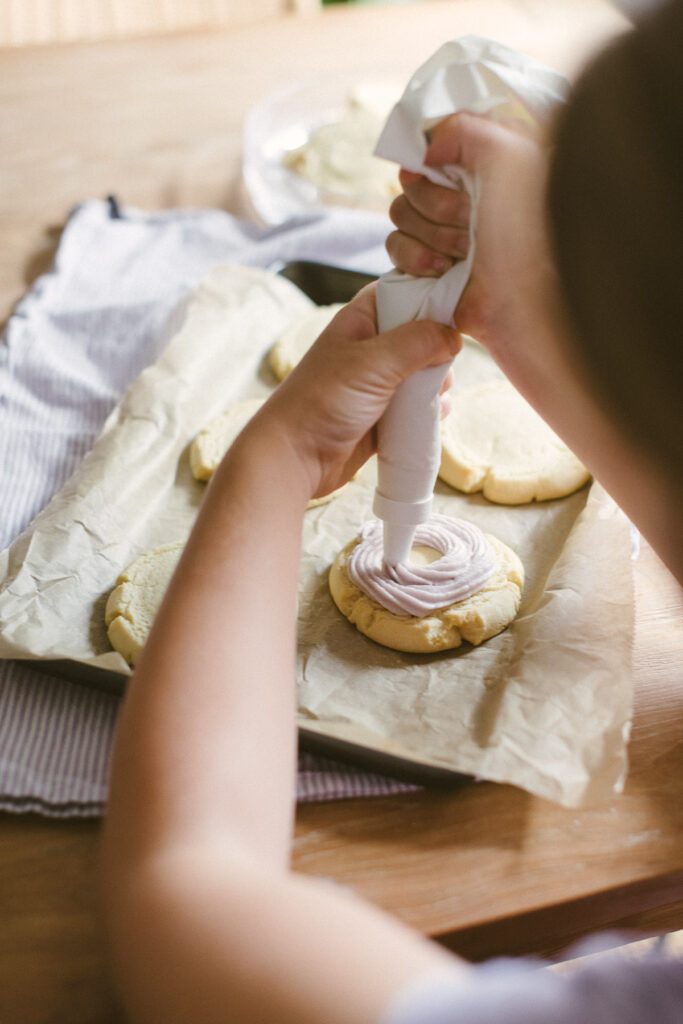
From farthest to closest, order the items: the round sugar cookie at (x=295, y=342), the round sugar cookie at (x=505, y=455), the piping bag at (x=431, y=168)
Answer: the round sugar cookie at (x=295, y=342), the round sugar cookie at (x=505, y=455), the piping bag at (x=431, y=168)

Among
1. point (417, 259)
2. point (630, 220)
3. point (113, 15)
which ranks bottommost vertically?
point (113, 15)

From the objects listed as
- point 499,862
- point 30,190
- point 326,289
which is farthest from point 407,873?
point 30,190

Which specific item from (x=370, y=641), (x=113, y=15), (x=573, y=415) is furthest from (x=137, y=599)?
(x=113, y=15)

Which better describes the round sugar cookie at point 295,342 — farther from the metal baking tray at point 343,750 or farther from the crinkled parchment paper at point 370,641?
the metal baking tray at point 343,750

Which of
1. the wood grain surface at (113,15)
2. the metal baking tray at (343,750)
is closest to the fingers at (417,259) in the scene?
the metal baking tray at (343,750)

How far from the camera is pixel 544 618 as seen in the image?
89 centimetres

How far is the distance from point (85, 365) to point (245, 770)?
33.0 inches

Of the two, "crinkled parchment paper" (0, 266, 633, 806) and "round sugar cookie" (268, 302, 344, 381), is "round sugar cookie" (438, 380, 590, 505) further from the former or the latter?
"round sugar cookie" (268, 302, 344, 381)

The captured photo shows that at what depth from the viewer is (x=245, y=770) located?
0.61 meters

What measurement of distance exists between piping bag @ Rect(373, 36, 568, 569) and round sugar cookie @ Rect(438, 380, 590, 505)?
9.8 inches

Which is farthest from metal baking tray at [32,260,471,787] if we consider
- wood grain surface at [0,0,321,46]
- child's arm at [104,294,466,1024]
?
wood grain surface at [0,0,321,46]

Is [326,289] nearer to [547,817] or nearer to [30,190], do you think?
[30,190]

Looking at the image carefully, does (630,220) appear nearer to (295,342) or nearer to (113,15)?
(295,342)

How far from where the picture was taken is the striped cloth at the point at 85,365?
0.76 metres
